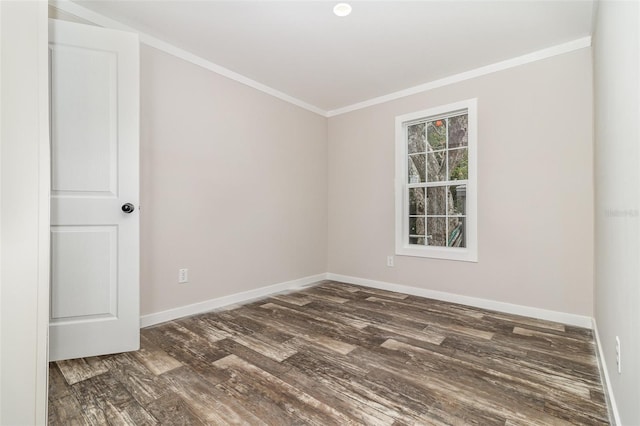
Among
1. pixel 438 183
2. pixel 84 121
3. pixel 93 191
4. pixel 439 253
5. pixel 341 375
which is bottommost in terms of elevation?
pixel 341 375

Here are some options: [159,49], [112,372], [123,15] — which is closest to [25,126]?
[112,372]

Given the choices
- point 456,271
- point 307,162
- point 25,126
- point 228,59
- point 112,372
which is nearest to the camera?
point 25,126

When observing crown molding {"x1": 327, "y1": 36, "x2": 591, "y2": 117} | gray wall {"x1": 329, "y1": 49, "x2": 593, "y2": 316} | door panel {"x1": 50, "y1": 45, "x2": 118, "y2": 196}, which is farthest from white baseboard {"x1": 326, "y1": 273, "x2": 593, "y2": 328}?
door panel {"x1": 50, "y1": 45, "x2": 118, "y2": 196}

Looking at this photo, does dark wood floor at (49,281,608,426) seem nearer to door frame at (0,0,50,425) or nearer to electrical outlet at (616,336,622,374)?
electrical outlet at (616,336,622,374)

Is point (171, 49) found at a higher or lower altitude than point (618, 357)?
higher

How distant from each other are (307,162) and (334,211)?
775 millimetres

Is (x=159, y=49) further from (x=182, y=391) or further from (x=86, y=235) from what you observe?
(x=182, y=391)

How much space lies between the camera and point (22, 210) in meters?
0.83

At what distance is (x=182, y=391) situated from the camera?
5.16 feet

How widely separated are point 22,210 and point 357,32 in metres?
2.43

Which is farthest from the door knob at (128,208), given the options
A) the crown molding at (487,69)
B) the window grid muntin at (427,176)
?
the crown molding at (487,69)

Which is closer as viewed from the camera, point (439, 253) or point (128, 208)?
point (128, 208)

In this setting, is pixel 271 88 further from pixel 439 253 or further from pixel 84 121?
pixel 439 253

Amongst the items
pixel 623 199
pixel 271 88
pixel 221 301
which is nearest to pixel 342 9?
pixel 271 88
